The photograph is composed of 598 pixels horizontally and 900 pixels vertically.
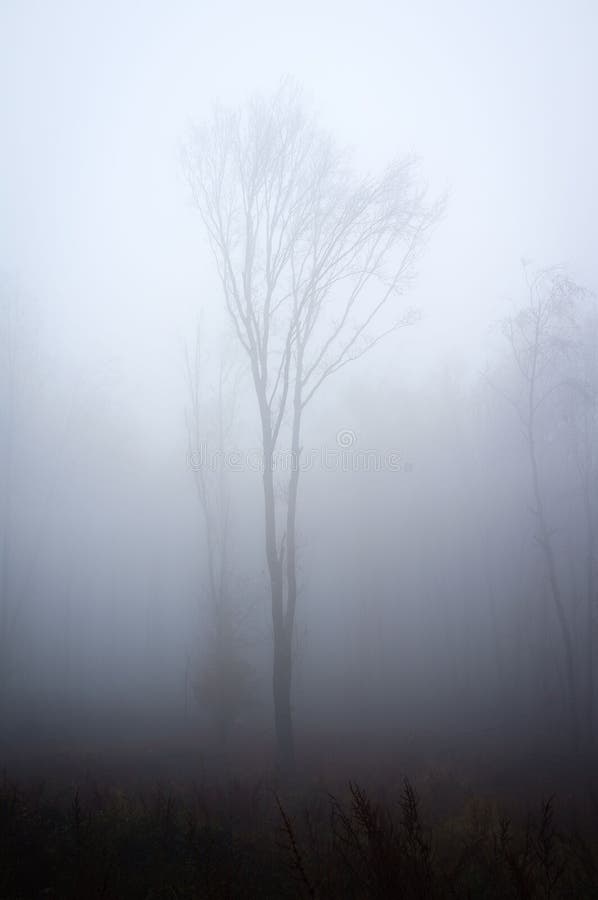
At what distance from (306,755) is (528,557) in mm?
22298

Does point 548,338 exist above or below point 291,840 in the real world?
above

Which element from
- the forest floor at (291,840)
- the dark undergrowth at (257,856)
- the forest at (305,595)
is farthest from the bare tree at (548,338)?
the dark undergrowth at (257,856)

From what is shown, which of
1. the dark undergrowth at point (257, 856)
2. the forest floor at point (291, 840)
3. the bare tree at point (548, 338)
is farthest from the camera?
the bare tree at point (548, 338)

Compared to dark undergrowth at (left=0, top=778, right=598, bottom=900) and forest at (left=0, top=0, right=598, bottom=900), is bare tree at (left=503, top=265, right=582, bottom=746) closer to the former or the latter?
forest at (left=0, top=0, right=598, bottom=900)

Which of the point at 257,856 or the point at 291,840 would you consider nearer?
the point at 291,840

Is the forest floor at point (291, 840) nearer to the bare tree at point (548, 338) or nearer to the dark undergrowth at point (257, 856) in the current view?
the dark undergrowth at point (257, 856)

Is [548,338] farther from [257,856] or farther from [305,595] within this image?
[305,595]

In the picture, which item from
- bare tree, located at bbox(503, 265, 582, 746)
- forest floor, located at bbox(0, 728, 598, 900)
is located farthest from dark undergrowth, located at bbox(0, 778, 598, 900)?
bare tree, located at bbox(503, 265, 582, 746)

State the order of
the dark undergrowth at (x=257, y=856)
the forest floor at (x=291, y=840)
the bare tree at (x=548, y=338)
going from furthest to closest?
1. the bare tree at (x=548, y=338)
2. the forest floor at (x=291, y=840)
3. the dark undergrowth at (x=257, y=856)

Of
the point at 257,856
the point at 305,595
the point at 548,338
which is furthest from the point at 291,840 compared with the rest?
the point at 305,595

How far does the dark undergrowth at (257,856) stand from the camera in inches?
131

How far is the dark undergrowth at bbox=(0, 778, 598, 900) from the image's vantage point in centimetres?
334

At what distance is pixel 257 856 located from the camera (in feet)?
16.7

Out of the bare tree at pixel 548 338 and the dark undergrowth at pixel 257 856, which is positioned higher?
the bare tree at pixel 548 338
